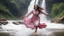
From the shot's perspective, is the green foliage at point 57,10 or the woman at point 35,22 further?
the green foliage at point 57,10

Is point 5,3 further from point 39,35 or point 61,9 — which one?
point 39,35

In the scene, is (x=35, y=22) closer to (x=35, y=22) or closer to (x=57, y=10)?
(x=35, y=22)

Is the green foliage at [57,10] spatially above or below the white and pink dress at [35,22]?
below

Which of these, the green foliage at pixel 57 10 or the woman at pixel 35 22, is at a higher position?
the woman at pixel 35 22

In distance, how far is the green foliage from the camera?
38.2 m

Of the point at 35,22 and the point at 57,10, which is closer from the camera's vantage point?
the point at 35,22

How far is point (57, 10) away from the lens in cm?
4019

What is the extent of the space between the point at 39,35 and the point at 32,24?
80 centimetres

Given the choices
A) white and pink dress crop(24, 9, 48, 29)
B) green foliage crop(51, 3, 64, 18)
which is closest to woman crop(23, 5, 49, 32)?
white and pink dress crop(24, 9, 48, 29)

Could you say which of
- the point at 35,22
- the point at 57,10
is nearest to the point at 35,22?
the point at 35,22

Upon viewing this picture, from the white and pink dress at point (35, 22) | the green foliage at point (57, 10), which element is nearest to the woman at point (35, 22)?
the white and pink dress at point (35, 22)

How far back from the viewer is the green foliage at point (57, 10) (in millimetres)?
38169

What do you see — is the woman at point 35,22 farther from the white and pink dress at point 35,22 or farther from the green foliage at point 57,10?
the green foliage at point 57,10

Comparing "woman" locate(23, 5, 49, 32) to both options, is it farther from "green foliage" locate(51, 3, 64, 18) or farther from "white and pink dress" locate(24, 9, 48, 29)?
"green foliage" locate(51, 3, 64, 18)
